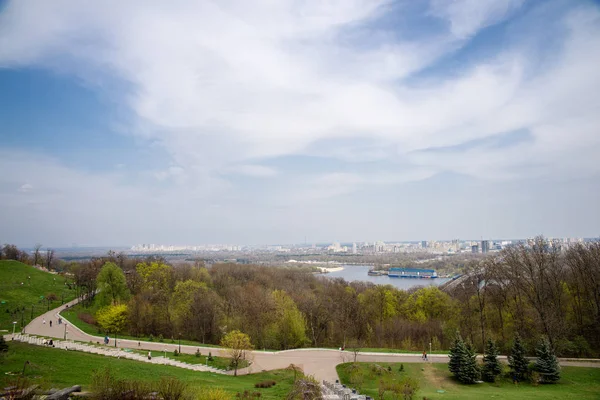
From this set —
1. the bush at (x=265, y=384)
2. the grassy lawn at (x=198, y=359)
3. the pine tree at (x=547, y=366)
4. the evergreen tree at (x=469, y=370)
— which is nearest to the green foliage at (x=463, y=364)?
the evergreen tree at (x=469, y=370)

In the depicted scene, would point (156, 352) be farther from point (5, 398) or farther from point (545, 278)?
point (545, 278)

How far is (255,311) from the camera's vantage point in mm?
37312

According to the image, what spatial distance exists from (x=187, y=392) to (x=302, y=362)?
15.0m

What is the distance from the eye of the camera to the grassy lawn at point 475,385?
18703mm

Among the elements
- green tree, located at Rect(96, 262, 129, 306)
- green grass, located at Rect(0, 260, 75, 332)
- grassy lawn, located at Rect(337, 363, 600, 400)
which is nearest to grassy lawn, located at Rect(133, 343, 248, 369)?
grassy lawn, located at Rect(337, 363, 600, 400)

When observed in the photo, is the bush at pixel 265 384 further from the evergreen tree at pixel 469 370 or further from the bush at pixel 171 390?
the evergreen tree at pixel 469 370

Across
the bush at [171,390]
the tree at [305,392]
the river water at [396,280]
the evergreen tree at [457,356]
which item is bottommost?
the river water at [396,280]

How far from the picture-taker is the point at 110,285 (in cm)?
3969

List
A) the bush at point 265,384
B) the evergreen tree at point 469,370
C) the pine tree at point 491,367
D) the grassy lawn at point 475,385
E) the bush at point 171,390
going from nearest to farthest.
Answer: the bush at point 171,390 → the grassy lawn at point 475,385 → the bush at point 265,384 → the evergreen tree at point 469,370 → the pine tree at point 491,367

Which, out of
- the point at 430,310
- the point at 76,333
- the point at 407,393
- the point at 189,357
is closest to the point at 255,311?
the point at 189,357

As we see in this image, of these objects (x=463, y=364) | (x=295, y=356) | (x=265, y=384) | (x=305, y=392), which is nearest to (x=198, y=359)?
(x=295, y=356)

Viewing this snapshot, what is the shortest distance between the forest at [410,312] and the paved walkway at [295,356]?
5.60 ft

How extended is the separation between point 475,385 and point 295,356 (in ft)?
40.5

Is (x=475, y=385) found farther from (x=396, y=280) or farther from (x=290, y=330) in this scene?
(x=396, y=280)
